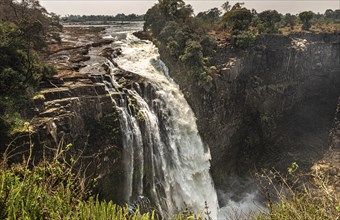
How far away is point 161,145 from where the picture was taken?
2053 cm

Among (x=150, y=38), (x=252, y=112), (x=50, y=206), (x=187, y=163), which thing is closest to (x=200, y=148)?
(x=187, y=163)

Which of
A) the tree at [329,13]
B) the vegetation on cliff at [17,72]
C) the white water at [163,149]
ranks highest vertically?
the tree at [329,13]

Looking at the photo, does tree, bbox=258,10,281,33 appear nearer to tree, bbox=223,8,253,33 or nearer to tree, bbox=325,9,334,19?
tree, bbox=223,8,253,33

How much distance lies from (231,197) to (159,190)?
12.7 metres

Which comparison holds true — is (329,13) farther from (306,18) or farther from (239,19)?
(239,19)

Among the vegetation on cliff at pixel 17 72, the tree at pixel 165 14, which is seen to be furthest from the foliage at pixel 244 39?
the vegetation on cliff at pixel 17 72

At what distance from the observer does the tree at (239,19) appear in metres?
37.3

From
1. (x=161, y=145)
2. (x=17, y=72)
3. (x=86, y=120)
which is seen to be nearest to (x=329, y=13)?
(x=161, y=145)

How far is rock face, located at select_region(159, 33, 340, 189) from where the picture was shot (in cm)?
2970

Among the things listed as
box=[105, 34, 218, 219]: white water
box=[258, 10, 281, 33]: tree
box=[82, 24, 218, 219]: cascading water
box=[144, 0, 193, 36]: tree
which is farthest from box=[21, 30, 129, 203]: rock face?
box=[258, 10, 281, 33]: tree

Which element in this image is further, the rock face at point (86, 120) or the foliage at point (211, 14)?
the foliage at point (211, 14)

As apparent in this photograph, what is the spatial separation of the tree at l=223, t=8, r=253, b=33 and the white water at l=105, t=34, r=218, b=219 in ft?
51.3

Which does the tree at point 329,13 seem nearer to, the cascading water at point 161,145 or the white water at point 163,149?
the white water at point 163,149

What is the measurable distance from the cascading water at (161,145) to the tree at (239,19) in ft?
53.1
